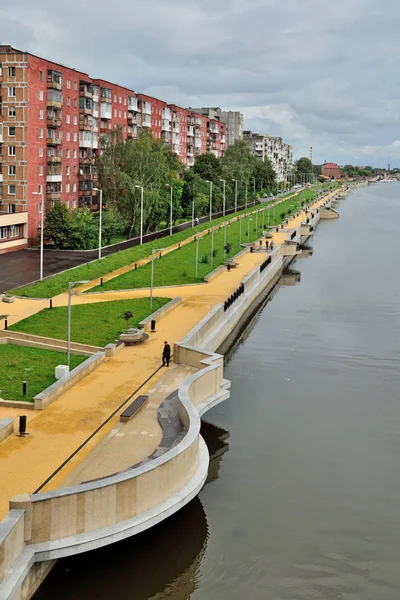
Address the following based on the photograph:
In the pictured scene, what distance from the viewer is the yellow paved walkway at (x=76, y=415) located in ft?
62.0

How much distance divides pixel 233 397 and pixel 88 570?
1399 cm

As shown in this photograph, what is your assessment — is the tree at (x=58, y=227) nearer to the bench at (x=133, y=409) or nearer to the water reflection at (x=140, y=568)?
the bench at (x=133, y=409)

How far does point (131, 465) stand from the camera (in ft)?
64.0

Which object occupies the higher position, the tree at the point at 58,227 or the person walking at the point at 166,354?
the tree at the point at 58,227

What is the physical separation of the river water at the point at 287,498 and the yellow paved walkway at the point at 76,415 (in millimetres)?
2629

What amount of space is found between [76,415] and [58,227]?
41892mm

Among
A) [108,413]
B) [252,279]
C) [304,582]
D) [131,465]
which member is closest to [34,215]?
[252,279]

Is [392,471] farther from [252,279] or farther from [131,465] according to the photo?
[252,279]

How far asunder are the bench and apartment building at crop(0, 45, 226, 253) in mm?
34747

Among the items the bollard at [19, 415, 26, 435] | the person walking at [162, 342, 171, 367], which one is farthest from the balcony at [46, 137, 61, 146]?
the bollard at [19, 415, 26, 435]

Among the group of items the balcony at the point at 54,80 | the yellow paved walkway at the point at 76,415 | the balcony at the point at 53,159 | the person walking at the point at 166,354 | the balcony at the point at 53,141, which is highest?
the balcony at the point at 54,80

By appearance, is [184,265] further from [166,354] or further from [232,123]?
[232,123]

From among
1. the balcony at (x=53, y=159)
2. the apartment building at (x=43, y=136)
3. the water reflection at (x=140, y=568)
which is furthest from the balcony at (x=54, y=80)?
the water reflection at (x=140, y=568)

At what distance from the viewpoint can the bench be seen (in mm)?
22750
